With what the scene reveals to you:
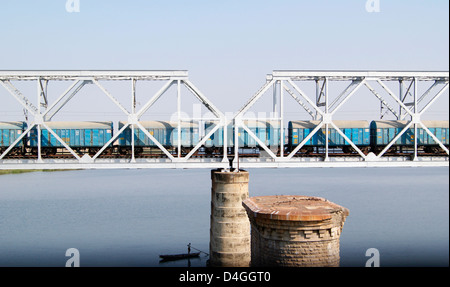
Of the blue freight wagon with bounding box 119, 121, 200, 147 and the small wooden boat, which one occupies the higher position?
the blue freight wagon with bounding box 119, 121, 200, 147

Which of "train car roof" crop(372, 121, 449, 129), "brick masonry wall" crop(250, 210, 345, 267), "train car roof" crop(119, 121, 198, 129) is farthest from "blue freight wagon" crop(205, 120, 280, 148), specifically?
"brick masonry wall" crop(250, 210, 345, 267)

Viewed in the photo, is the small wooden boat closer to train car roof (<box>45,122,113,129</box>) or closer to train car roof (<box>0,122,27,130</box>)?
train car roof (<box>45,122,113,129</box>)

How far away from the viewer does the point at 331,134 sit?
43719mm

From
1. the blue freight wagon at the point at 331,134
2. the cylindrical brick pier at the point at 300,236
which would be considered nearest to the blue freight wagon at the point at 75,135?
the blue freight wagon at the point at 331,134

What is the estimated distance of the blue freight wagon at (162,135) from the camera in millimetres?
41625

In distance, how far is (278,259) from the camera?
15.2 m

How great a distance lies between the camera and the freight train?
136 ft

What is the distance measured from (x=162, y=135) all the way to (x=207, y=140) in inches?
189

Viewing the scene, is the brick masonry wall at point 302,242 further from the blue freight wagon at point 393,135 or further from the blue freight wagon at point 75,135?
the blue freight wagon at point 75,135

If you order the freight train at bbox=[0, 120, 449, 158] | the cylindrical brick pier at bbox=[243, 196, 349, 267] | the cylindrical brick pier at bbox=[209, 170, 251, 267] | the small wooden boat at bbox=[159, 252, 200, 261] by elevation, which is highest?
the freight train at bbox=[0, 120, 449, 158]

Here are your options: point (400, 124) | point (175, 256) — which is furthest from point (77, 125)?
point (400, 124)

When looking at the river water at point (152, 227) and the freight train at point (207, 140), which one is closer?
the freight train at point (207, 140)

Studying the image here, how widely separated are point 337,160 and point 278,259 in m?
24.0

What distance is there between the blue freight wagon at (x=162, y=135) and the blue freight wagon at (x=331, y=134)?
1008 cm
